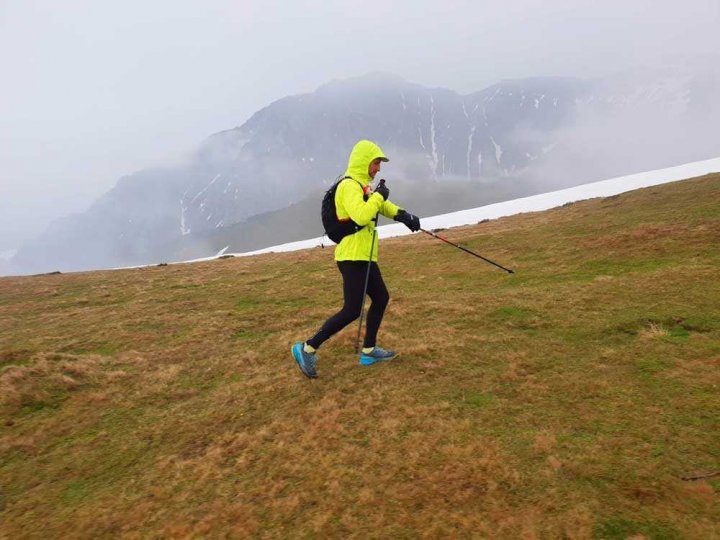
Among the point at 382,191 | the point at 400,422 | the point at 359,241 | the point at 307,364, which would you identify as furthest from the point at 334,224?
the point at 400,422

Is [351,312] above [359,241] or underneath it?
underneath

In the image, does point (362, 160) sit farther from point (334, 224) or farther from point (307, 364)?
point (307, 364)

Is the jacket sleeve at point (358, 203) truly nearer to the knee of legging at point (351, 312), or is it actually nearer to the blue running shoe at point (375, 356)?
the knee of legging at point (351, 312)

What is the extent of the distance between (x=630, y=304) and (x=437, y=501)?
746cm

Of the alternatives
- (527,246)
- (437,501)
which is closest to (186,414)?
(437,501)

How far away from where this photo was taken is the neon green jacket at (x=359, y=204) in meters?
6.68

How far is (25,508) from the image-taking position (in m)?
4.85

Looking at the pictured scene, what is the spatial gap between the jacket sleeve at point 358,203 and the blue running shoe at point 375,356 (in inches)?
100

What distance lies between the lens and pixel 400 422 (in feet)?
19.3

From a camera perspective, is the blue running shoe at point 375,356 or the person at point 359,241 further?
the blue running shoe at point 375,356

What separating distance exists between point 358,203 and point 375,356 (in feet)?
9.67

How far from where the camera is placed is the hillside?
14.2 ft

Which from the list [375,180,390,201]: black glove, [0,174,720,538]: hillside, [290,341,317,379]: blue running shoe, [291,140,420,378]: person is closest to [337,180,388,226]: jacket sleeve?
[291,140,420,378]: person

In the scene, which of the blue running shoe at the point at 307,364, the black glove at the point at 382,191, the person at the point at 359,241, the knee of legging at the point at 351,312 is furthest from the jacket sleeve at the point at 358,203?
the blue running shoe at the point at 307,364
